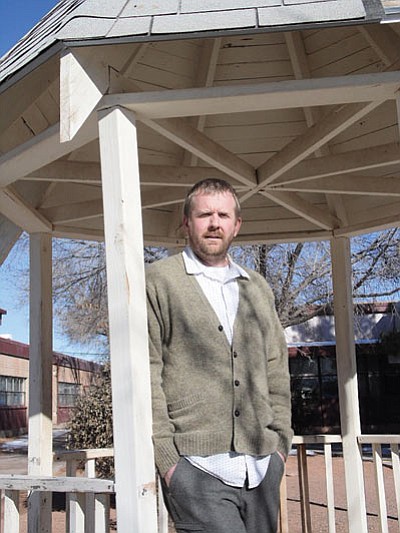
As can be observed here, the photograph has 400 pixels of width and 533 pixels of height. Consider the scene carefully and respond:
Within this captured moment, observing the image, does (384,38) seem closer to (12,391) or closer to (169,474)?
(169,474)

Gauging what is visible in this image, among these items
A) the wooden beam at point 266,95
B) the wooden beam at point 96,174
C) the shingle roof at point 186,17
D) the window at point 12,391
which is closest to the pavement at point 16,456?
the window at point 12,391

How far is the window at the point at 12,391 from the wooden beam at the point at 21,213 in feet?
91.6

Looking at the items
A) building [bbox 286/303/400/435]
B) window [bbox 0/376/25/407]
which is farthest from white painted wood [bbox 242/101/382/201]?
window [bbox 0/376/25/407]

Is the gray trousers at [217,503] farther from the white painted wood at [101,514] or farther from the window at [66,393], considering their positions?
the window at [66,393]

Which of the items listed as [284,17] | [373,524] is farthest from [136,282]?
[373,524]

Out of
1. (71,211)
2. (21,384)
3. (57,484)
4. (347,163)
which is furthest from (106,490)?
(21,384)

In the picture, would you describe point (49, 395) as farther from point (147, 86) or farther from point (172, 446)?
point (172, 446)

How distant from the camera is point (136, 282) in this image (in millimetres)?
2906

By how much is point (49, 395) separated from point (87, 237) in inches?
66.2

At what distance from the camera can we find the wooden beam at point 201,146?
379cm

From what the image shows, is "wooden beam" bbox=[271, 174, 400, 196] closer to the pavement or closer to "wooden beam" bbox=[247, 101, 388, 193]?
"wooden beam" bbox=[247, 101, 388, 193]

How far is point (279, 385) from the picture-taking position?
2504 millimetres

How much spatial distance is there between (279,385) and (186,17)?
5.45 ft

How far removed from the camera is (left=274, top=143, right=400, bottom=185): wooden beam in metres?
4.72
